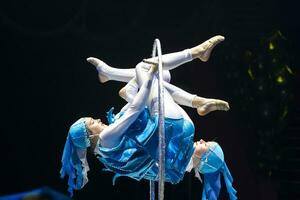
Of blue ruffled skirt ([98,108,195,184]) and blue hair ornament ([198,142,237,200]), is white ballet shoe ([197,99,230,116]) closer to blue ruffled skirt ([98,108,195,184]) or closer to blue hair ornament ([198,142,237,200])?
blue ruffled skirt ([98,108,195,184])

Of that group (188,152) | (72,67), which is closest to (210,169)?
(188,152)

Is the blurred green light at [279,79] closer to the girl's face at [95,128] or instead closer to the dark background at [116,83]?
the dark background at [116,83]

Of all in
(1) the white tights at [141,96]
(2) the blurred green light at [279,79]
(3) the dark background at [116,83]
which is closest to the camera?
(1) the white tights at [141,96]

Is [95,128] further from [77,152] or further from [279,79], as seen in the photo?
[279,79]

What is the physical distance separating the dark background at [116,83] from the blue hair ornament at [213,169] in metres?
1.58

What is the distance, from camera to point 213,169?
3.00 meters

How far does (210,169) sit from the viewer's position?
3002 mm

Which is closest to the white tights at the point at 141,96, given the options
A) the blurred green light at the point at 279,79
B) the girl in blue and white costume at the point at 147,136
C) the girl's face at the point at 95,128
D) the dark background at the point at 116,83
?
the girl in blue and white costume at the point at 147,136

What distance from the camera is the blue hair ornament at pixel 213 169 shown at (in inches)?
117

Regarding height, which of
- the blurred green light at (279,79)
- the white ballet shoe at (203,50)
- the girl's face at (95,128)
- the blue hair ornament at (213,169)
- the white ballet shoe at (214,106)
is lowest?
the blue hair ornament at (213,169)

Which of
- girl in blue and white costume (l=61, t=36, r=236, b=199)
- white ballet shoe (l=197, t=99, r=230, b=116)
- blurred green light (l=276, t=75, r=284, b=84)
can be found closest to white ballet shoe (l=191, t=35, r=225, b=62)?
girl in blue and white costume (l=61, t=36, r=236, b=199)

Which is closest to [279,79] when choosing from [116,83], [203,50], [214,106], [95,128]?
[116,83]

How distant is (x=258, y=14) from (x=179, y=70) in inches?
32.4

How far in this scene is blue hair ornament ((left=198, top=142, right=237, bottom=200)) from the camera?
298cm
